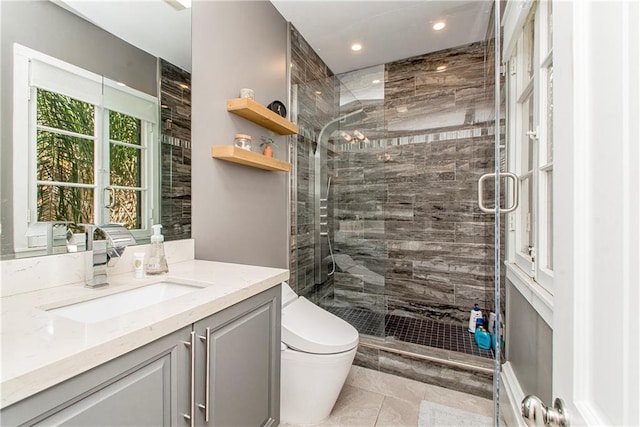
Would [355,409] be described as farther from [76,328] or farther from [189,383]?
[76,328]

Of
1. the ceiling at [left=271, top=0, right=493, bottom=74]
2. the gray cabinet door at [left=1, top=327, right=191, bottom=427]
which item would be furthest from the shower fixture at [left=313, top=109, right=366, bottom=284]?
the gray cabinet door at [left=1, top=327, right=191, bottom=427]

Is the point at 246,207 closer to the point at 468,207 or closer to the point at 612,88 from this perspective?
the point at 612,88

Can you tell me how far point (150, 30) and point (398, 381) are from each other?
2.43 meters

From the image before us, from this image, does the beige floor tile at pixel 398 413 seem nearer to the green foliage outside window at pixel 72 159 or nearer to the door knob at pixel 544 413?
the door knob at pixel 544 413

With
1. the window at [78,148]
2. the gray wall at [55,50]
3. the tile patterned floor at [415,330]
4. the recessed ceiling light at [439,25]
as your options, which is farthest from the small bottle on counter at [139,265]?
the recessed ceiling light at [439,25]

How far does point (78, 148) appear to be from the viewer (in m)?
1.03

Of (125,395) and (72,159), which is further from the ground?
(72,159)

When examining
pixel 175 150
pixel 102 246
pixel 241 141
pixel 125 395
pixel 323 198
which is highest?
pixel 241 141

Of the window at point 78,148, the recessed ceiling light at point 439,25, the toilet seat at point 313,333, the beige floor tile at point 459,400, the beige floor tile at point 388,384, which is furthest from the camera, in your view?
the recessed ceiling light at point 439,25

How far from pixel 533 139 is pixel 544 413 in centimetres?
125

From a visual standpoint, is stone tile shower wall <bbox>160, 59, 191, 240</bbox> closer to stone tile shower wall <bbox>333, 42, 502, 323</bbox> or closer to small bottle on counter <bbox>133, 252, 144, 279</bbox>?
small bottle on counter <bbox>133, 252, 144, 279</bbox>

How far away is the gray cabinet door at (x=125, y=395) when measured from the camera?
50cm

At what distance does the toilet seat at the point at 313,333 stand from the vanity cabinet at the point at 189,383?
27 centimetres

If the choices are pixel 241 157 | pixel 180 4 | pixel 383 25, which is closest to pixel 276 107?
pixel 241 157
